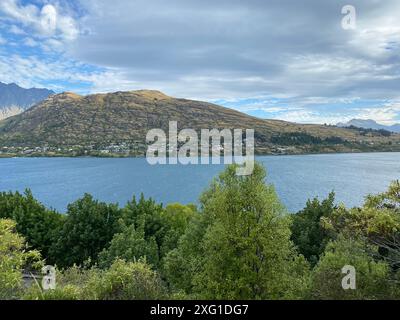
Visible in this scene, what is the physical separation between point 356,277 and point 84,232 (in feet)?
114

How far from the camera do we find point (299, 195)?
128 metres

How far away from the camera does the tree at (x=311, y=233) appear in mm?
44469

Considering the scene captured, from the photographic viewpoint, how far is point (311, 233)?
152ft

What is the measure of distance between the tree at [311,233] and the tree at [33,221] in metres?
30.0

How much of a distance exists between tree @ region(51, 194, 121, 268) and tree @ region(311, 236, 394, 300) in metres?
31.2

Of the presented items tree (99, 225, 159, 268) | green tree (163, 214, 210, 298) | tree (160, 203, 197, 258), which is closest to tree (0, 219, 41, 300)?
green tree (163, 214, 210, 298)

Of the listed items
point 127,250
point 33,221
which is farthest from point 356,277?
point 33,221

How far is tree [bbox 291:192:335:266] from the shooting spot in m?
44.5

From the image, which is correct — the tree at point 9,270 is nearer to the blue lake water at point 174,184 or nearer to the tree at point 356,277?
the tree at point 356,277

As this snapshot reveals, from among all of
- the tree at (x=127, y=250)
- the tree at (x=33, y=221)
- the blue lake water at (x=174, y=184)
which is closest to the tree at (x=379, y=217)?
the tree at (x=127, y=250)

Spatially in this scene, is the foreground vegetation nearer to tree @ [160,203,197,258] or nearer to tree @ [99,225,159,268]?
tree @ [99,225,159,268]

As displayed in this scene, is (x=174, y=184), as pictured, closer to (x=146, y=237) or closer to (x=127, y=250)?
(x=146, y=237)
